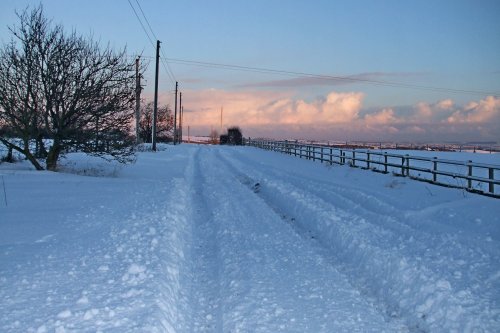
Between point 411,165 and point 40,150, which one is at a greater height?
point 40,150

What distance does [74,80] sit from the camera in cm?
1800

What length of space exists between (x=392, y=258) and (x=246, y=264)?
2251 millimetres

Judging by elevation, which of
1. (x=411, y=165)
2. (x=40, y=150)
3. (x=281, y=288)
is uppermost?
(x=40, y=150)

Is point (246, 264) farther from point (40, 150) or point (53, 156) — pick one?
point (40, 150)

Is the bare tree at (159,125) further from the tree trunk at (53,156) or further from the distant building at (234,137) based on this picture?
the tree trunk at (53,156)

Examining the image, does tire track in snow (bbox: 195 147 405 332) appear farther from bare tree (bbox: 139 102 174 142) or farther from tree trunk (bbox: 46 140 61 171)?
bare tree (bbox: 139 102 174 142)

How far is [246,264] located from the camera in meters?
6.96

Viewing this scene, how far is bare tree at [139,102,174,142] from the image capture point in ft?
215

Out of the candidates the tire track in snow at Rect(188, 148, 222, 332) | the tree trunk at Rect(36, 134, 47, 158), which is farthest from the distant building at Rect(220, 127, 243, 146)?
the tire track in snow at Rect(188, 148, 222, 332)

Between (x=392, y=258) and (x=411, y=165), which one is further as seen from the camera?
(x=411, y=165)

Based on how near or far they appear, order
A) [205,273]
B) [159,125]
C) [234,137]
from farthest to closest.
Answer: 1. [234,137]
2. [159,125]
3. [205,273]

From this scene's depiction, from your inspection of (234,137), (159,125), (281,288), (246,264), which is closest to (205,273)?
(246,264)

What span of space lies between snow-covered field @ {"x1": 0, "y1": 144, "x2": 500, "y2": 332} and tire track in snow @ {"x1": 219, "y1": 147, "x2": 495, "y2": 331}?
24mm

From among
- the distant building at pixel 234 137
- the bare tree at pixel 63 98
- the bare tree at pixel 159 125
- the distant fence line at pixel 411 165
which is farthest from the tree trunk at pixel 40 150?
the distant building at pixel 234 137
